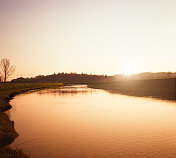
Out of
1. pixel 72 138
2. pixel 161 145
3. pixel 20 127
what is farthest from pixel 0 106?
pixel 161 145

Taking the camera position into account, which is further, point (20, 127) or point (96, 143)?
point (20, 127)

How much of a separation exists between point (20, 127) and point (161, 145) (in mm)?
13663

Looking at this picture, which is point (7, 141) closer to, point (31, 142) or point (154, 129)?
point (31, 142)

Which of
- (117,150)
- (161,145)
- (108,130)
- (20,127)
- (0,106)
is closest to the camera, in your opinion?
(117,150)

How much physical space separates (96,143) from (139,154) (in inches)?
137

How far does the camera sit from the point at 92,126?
18688 mm

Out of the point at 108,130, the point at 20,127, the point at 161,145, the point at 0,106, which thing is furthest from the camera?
the point at 0,106

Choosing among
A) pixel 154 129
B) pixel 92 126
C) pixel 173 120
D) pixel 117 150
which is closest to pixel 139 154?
pixel 117 150

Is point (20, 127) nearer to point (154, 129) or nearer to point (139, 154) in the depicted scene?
point (139, 154)

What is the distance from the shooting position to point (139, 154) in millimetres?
11211

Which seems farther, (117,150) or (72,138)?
(72,138)

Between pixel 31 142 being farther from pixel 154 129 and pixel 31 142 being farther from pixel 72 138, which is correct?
pixel 154 129

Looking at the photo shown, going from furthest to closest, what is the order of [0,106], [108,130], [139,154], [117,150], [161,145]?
[0,106] < [108,130] < [161,145] < [117,150] < [139,154]

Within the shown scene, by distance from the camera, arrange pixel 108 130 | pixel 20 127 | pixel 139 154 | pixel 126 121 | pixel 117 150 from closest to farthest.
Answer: pixel 139 154, pixel 117 150, pixel 108 130, pixel 20 127, pixel 126 121
